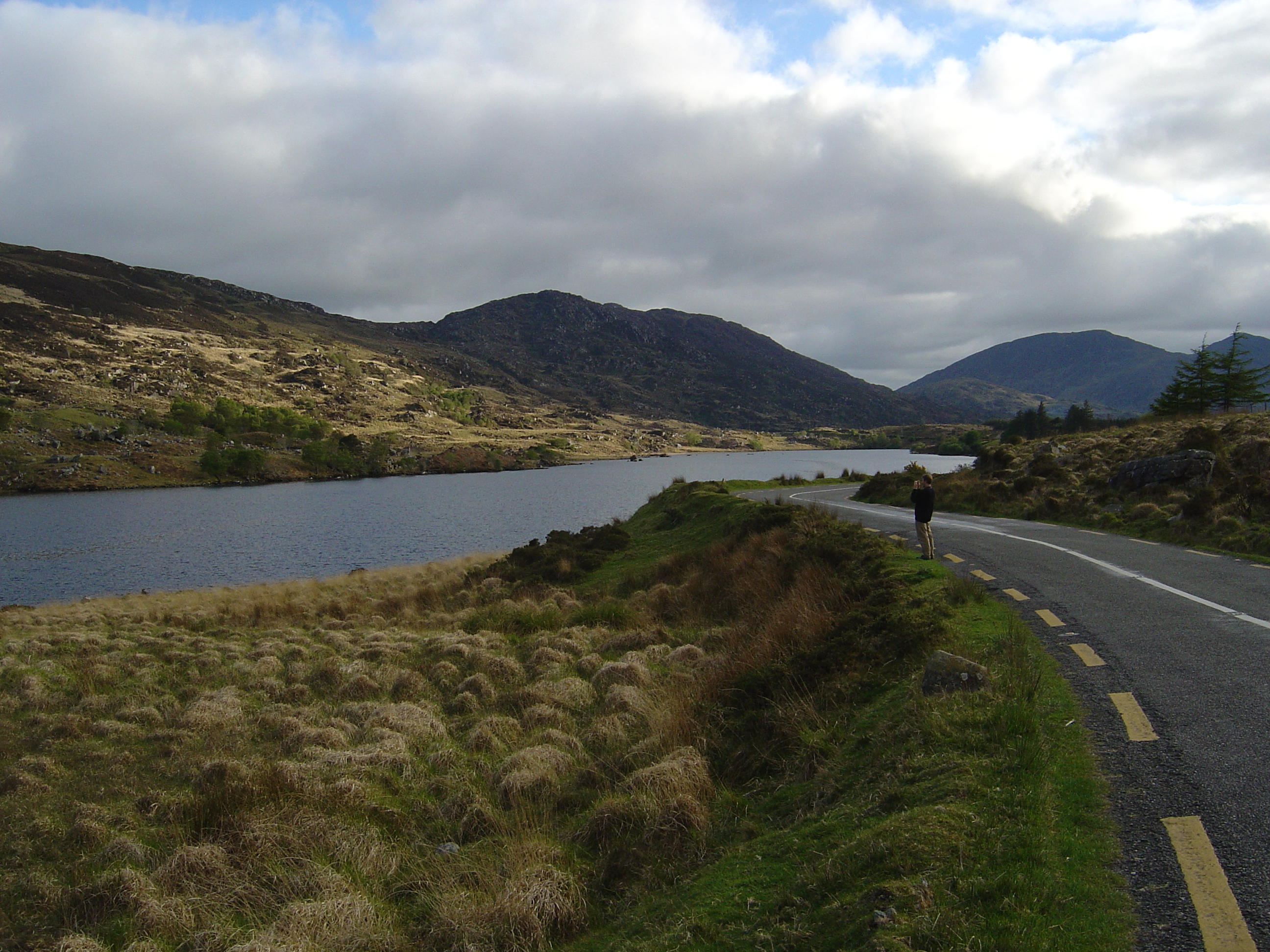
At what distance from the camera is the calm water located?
4694 cm

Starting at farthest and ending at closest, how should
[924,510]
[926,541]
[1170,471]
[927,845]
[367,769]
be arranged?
[1170,471], [924,510], [926,541], [367,769], [927,845]

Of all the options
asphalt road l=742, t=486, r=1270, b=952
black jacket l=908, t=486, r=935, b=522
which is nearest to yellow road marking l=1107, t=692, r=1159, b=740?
asphalt road l=742, t=486, r=1270, b=952

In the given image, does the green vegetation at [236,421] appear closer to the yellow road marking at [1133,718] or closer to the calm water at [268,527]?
the calm water at [268,527]

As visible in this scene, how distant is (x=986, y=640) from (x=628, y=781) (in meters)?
5.38

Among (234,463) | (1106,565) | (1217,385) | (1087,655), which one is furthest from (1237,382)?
(234,463)

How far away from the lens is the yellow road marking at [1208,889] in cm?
394

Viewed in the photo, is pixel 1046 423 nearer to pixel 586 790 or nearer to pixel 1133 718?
pixel 1133 718

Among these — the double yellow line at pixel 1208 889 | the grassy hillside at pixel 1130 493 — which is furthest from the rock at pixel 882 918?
the grassy hillside at pixel 1130 493

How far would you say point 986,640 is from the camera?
980 cm

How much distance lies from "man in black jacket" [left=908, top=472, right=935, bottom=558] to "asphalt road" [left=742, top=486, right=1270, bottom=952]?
98cm

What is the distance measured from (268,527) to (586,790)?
69.6 m

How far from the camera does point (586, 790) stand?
1053 cm

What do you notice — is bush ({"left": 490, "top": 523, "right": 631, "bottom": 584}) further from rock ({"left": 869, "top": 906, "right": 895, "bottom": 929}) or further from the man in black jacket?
rock ({"left": 869, "top": 906, "right": 895, "bottom": 929})

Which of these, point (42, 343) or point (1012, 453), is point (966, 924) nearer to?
point (1012, 453)
